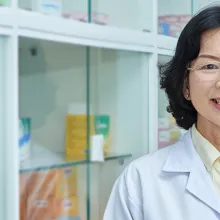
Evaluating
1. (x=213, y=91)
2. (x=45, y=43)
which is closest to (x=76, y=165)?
(x=45, y=43)

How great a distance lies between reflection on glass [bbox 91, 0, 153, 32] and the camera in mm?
1764

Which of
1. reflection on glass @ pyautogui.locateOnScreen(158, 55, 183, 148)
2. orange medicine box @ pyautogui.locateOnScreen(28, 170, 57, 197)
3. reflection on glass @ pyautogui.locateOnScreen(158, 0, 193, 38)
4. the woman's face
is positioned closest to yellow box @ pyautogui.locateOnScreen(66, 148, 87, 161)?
orange medicine box @ pyautogui.locateOnScreen(28, 170, 57, 197)

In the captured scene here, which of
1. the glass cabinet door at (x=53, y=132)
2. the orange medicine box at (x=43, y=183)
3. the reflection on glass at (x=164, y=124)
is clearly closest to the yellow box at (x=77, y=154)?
the glass cabinet door at (x=53, y=132)

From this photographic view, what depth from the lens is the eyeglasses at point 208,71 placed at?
97 cm

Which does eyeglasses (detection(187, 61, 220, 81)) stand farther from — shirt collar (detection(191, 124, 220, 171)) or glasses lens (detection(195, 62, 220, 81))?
shirt collar (detection(191, 124, 220, 171))

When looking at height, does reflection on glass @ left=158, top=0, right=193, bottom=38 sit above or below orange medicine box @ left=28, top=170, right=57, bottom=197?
above

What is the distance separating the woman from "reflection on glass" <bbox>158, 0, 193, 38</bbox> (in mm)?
871

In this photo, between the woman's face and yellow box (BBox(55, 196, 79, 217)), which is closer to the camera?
the woman's face

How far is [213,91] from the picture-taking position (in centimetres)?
96

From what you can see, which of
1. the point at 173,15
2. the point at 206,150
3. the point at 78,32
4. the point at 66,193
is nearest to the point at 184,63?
the point at 206,150

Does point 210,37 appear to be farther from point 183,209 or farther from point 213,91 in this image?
point 183,209

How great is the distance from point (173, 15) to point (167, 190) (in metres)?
1.14

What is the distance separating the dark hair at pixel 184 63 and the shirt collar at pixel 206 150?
3.6 inches

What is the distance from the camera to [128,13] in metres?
1.83
